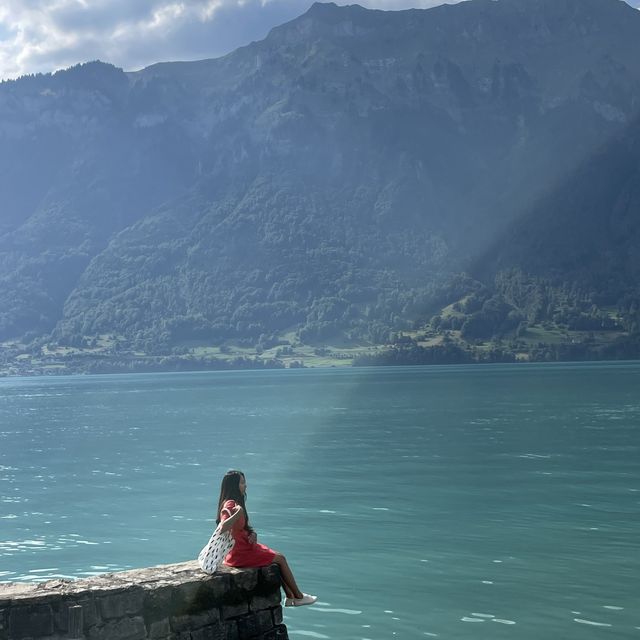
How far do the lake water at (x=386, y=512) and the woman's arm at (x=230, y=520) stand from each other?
250 inches

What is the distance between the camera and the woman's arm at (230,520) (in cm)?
1543

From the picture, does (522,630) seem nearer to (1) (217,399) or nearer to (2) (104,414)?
(2) (104,414)

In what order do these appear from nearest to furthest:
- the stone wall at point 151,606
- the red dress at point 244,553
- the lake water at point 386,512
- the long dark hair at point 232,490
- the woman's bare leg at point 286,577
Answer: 1. the stone wall at point 151,606
2. the red dress at point 244,553
3. the woman's bare leg at point 286,577
4. the long dark hair at point 232,490
5. the lake water at point 386,512

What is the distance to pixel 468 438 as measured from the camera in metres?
71.0

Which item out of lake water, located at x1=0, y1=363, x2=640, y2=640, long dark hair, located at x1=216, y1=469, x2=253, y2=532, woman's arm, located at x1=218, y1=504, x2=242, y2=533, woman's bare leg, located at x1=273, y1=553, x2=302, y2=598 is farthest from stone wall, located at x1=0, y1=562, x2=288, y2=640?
lake water, located at x1=0, y1=363, x2=640, y2=640

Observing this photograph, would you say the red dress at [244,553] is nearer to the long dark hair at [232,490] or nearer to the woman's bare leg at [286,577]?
the woman's bare leg at [286,577]

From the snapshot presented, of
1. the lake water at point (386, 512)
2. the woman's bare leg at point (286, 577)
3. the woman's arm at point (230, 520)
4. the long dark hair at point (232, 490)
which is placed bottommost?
the lake water at point (386, 512)

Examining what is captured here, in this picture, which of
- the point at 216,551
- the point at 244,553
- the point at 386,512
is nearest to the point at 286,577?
the point at 244,553

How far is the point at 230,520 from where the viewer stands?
15.6 m

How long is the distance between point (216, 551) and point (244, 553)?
20.3 inches

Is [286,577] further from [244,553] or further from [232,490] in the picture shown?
[232,490]

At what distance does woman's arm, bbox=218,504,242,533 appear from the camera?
15.4 metres

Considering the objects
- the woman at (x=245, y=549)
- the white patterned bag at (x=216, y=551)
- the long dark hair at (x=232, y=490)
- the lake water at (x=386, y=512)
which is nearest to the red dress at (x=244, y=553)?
the woman at (x=245, y=549)

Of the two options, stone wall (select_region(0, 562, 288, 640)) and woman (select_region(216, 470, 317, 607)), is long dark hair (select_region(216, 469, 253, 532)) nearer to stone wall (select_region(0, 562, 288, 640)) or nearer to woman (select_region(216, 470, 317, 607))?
woman (select_region(216, 470, 317, 607))
